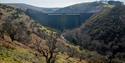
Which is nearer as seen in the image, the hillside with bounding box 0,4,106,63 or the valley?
the valley

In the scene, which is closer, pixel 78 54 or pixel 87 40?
pixel 78 54

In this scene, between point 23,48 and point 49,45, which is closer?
point 49,45

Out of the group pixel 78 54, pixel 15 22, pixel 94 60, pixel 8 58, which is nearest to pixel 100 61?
pixel 94 60

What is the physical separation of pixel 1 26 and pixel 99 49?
9202 cm

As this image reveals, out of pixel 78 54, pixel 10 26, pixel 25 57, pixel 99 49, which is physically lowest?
pixel 99 49

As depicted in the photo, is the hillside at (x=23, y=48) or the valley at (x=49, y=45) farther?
the hillside at (x=23, y=48)

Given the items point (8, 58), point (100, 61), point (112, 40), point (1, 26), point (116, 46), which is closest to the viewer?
point (8, 58)

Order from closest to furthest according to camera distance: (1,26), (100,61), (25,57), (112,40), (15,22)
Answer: (25,57)
(1,26)
(15,22)
(100,61)
(112,40)

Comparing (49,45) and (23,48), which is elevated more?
(49,45)

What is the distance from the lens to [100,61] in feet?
388

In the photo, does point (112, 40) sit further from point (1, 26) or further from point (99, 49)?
point (1, 26)

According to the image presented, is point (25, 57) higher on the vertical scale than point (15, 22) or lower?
lower

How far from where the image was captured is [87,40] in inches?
7249

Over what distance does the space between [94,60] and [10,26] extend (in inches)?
1842
